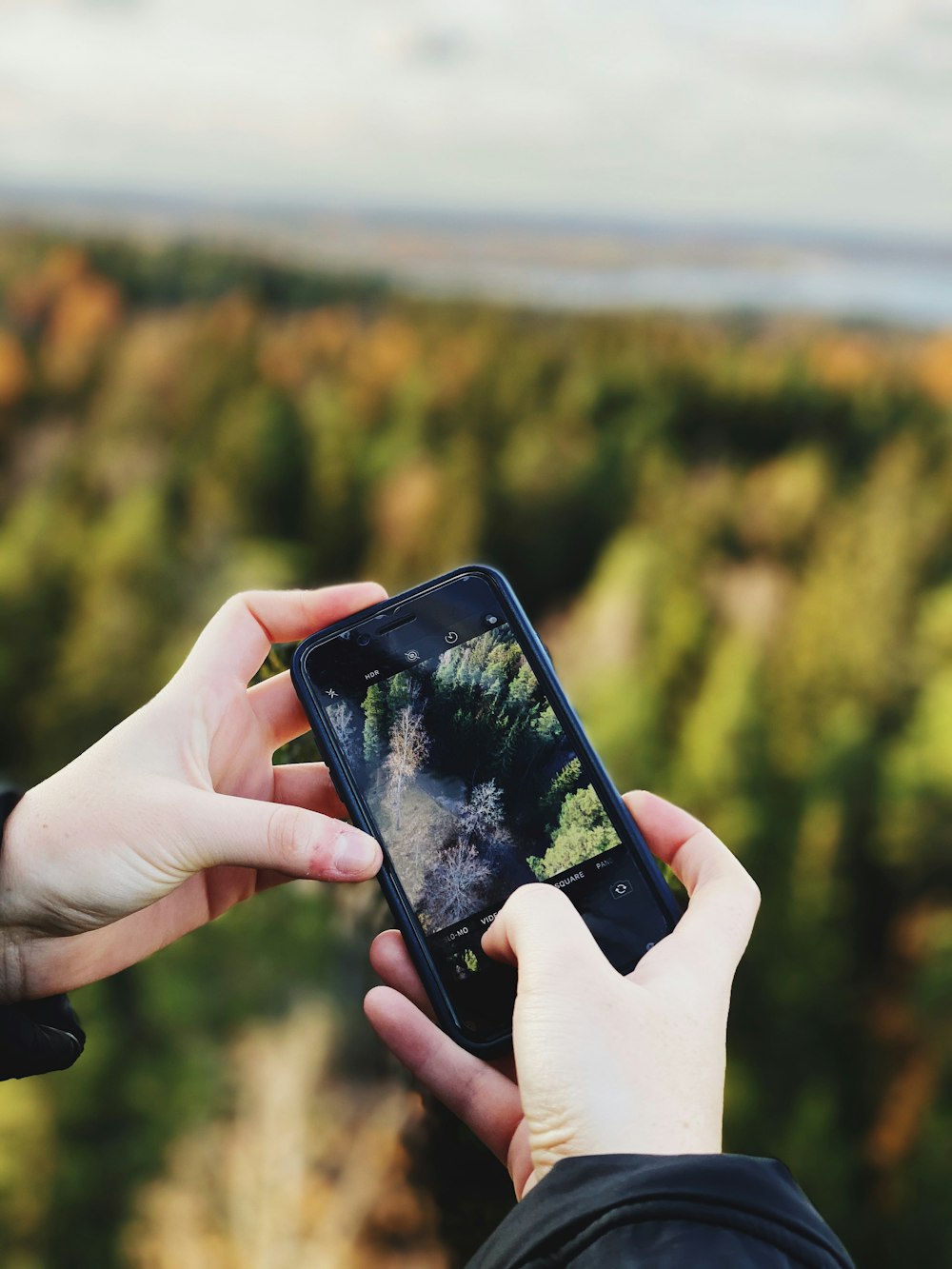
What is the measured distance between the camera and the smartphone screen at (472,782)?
88 cm

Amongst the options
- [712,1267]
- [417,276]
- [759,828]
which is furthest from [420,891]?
[417,276]

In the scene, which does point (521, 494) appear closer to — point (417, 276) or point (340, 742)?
point (417, 276)

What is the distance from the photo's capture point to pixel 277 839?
0.82 meters

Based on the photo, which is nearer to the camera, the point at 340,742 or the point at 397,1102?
the point at 340,742

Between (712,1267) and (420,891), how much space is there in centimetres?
42

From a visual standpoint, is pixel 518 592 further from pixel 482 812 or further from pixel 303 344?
pixel 482 812

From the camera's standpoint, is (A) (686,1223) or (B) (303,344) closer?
(A) (686,1223)

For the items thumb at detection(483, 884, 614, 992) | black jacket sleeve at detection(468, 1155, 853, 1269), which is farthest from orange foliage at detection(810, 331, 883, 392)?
black jacket sleeve at detection(468, 1155, 853, 1269)

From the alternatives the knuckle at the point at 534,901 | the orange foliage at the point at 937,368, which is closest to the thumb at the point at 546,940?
the knuckle at the point at 534,901

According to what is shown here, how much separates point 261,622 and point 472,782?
25 centimetres

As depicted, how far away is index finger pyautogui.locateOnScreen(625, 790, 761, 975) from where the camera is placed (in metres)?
0.76

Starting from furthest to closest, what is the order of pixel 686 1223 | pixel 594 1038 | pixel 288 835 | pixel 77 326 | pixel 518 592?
pixel 77 326, pixel 518 592, pixel 288 835, pixel 594 1038, pixel 686 1223

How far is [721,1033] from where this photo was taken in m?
0.70

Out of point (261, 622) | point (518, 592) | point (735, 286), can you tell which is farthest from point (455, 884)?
point (735, 286)
